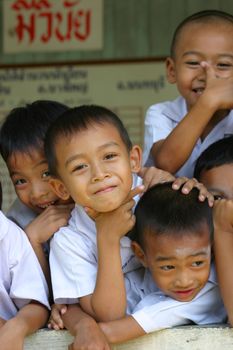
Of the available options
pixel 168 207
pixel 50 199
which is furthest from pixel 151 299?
pixel 50 199

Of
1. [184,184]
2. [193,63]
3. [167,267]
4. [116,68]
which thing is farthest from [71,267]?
[116,68]

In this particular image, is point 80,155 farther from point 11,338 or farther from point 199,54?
point 199,54

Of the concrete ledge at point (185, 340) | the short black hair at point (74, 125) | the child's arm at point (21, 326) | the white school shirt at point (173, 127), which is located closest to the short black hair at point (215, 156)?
the white school shirt at point (173, 127)

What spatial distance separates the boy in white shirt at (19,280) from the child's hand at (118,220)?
24 centimetres

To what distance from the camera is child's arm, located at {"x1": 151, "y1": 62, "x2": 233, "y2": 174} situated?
214 centimetres

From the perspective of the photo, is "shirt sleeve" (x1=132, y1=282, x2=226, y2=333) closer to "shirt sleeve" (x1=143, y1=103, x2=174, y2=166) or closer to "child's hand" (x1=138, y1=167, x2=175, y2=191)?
"child's hand" (x1=138, y1=167, x2=175, y2=191)

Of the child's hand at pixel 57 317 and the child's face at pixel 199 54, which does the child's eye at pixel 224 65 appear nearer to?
the child's face at pixel 199 54

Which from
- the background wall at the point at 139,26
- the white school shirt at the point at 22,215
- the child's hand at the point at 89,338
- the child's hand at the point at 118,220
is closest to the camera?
the child's hand at the point at 89,338

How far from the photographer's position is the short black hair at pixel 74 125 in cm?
193

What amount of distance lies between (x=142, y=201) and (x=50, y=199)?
372mm

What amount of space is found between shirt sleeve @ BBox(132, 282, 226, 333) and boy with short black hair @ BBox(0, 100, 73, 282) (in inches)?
13.9

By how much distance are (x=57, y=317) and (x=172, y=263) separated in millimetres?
332

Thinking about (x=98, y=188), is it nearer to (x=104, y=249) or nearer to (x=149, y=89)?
(x=104, y=249)

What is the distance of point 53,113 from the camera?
93.0 inches
